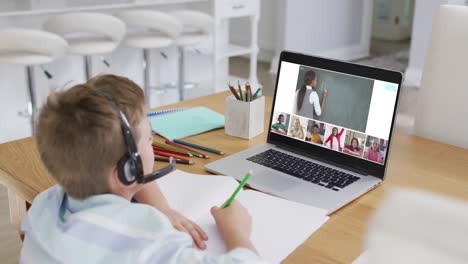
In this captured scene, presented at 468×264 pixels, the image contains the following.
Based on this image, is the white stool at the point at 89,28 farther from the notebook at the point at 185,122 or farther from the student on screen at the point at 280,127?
the student on screen at the point at 280,127

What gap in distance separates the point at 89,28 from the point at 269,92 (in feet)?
6.36

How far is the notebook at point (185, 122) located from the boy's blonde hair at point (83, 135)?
596 millimetres

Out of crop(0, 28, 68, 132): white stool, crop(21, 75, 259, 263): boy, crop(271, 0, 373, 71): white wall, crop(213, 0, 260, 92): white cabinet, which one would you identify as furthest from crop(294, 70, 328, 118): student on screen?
crop(271, 0, 373, 71): white wall

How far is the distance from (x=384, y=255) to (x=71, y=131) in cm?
53

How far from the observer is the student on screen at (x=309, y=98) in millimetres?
1199

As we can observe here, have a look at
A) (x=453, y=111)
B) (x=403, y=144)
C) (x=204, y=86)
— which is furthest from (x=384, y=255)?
(x=204, y=86)

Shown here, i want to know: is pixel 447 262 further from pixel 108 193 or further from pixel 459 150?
pixel 459 150

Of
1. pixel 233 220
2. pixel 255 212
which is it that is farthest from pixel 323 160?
pixel 233 220

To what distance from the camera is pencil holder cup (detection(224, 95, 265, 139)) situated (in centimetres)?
136

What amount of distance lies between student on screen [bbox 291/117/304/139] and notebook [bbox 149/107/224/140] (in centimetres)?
25

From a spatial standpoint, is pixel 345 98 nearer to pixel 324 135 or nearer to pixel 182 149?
pixel 324 135

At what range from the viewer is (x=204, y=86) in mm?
4406

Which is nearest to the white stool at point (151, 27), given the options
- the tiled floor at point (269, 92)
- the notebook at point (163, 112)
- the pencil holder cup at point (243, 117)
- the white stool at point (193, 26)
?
the white stool at point (193, 26)

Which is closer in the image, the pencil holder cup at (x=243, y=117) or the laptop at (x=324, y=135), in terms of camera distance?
the laptop at (x=324, y=135)
